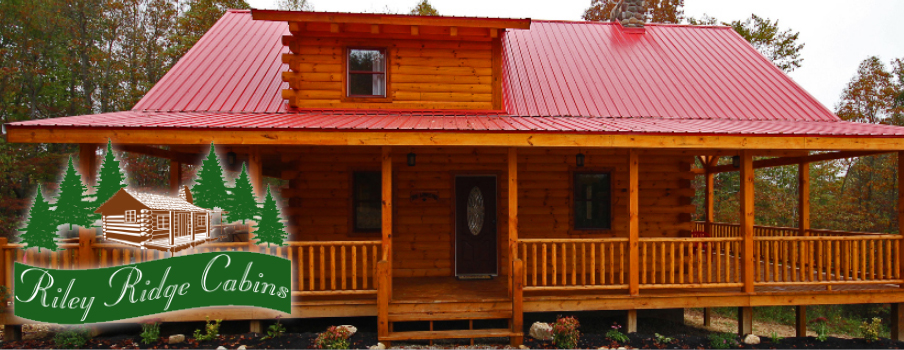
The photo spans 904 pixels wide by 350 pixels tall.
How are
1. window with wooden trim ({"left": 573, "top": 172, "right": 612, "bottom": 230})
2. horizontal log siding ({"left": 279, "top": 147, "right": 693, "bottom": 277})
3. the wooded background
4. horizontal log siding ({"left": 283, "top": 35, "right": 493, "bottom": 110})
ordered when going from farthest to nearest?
1. the wooded background
2. window with wooden trim ({"left": 573, "top": 172, "right": 612, "bottom": 230})
3. horizontal log siding ({"left": 279, "top": 147, "right": 693, "bottom": 277})
4. horizontal log siding ({"left": 283, "top": 35, "right": 493, "bottom": 110})

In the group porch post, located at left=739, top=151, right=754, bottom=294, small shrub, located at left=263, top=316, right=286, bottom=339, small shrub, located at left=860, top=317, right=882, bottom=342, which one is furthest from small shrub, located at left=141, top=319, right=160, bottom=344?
small shrub, located at left=860, top=317, right=882, bottom=342

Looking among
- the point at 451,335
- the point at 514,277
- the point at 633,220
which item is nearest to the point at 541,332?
the point at 514,277

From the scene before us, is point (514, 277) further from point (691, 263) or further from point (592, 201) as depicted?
point (592, 201)

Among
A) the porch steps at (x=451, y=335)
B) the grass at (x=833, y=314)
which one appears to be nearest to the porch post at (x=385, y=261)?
the porch steps at (x=451, y=335)

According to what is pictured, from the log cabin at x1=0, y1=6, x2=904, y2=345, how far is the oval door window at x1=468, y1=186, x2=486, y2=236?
34 mm

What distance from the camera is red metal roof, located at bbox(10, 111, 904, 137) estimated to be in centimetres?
669

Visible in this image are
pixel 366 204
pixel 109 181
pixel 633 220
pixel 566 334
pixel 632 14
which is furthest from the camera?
pixel 632 14

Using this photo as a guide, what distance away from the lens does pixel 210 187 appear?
662 centimetres

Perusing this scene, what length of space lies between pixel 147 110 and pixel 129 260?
3028 millimetres

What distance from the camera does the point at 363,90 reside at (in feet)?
30.2

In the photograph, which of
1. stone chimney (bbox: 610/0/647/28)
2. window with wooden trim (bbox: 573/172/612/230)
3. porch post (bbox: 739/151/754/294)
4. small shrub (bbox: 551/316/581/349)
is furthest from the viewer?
stone chimney (bbox: 610/0/647/28)

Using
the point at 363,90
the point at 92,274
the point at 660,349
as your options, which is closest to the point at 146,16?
the point at 363,90

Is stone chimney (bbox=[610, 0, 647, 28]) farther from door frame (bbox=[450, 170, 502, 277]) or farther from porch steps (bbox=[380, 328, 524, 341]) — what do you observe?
Result: porch steps (bbox=[380, 328, 524, 341])

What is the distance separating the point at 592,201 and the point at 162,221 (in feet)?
24.1
